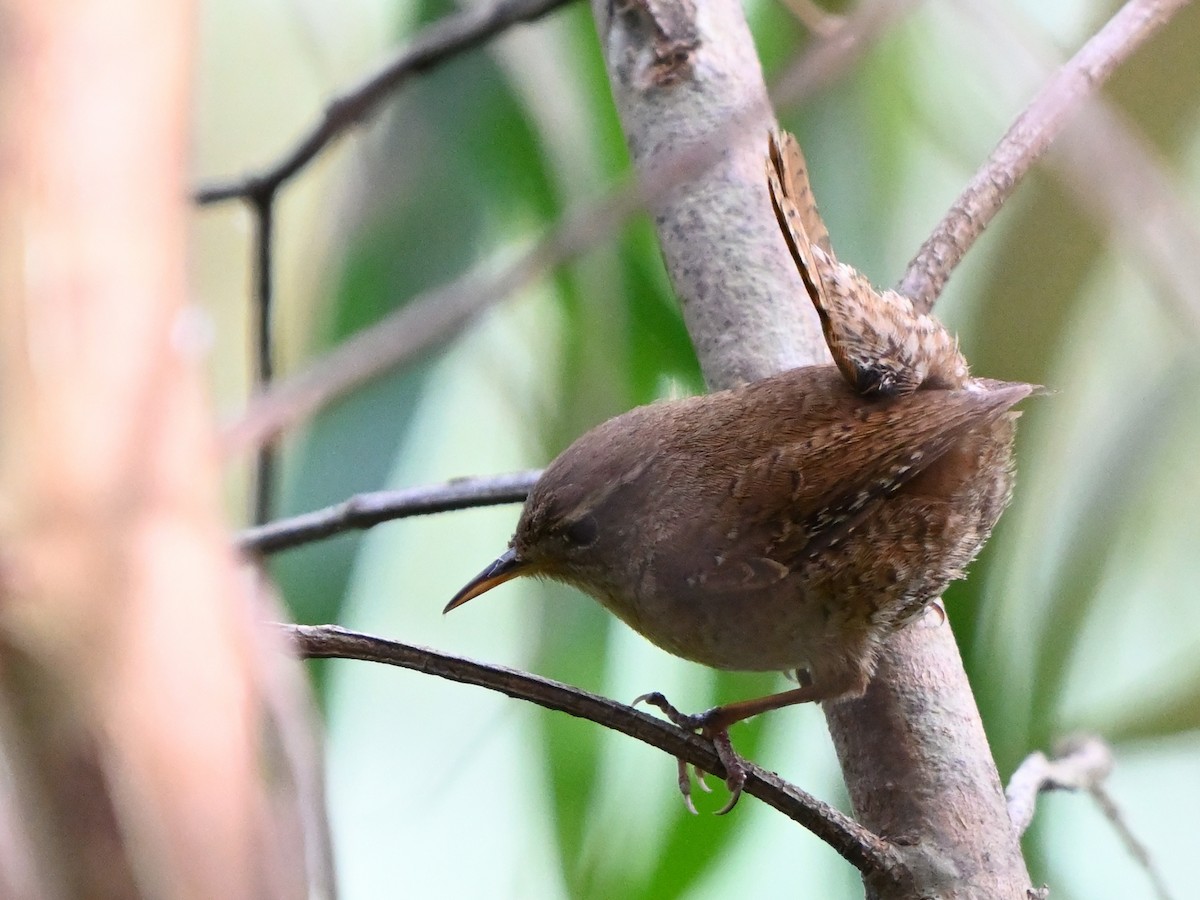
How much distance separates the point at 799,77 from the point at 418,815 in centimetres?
274

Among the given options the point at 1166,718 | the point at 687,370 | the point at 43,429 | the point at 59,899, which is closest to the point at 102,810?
the point at 59,899

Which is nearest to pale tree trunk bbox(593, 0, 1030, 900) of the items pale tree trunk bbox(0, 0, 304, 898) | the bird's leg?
the bird's leg

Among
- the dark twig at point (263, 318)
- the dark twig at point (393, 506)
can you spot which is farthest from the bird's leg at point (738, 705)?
the dark twig at point (263, 318)

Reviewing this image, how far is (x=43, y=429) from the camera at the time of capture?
0.49m

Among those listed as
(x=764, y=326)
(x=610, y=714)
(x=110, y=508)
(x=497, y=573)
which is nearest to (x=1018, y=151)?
(x=764, y=326)

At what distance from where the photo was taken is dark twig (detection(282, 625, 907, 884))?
3.28 feet

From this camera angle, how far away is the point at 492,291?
0.81 meters

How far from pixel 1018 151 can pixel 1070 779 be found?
103 centimetres

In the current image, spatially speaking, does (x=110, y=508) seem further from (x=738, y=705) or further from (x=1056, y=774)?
(x=1056, y=774)

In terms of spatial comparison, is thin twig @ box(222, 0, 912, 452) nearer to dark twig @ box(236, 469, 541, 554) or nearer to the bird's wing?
the bird's wing

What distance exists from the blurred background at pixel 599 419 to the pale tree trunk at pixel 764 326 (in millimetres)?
448

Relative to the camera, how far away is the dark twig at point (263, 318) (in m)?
2.06

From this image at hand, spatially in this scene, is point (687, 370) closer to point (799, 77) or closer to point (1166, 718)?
point (1166, 718)

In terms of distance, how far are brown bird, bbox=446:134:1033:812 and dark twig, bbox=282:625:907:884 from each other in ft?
0.85
